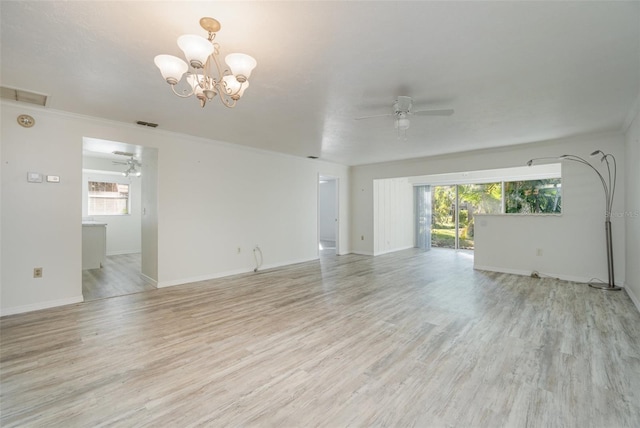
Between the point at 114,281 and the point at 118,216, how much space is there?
369cm

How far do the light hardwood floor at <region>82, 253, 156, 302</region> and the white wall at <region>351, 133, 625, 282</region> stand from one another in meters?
6.30

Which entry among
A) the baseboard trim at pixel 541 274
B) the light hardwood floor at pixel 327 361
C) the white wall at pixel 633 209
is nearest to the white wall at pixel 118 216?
the light hardwood floor at pixel 327 361

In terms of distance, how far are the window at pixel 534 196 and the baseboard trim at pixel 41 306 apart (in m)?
9.26

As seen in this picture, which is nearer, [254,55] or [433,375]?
[433,375]

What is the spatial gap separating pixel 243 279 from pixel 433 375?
368 centimetres

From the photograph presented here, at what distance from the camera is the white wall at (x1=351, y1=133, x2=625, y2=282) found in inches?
182

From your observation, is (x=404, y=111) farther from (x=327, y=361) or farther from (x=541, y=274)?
(x=541, y=274)

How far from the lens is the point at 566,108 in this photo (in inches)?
137

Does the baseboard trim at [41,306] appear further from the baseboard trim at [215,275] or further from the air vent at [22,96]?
the air vent at [22,96]

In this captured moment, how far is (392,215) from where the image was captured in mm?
8445

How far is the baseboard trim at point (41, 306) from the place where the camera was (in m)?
3.34

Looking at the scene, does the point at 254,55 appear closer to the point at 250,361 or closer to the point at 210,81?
the point at 210,81

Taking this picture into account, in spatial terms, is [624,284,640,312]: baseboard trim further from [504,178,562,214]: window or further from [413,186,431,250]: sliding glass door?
[413,186,431,250]: sliding glass door

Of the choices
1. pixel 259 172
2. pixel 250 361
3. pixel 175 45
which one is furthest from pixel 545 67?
pixel 259 172
